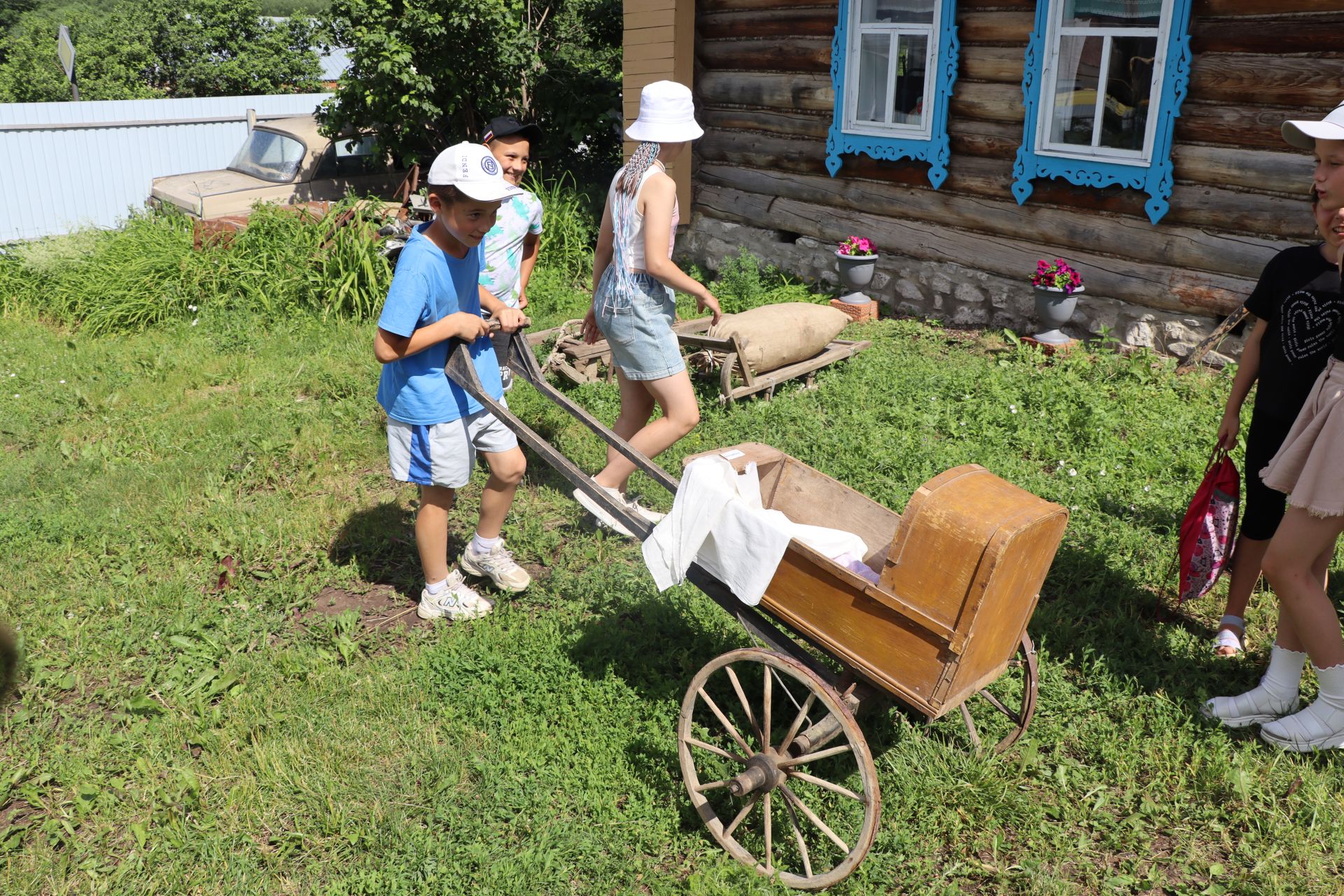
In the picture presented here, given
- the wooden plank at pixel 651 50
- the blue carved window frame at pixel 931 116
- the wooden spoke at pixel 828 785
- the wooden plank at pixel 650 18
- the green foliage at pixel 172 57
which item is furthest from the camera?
the green foliage at pixel 172 57

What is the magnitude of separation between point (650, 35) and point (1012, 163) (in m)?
3.99

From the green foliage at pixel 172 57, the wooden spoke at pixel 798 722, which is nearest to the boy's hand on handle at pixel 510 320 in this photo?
the wooden spoke at pixel 798 722

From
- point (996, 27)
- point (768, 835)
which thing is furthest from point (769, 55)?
point (768, 835)

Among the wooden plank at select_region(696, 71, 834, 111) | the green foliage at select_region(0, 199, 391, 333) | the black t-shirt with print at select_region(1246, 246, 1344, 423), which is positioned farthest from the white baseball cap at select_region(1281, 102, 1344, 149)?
the green foliage at select_region(0, 199, 391, 333)

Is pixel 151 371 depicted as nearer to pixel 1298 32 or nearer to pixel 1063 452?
pixel 1063 452

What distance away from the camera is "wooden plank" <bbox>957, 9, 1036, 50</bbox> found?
23.5 feet

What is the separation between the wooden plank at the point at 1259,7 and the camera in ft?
18.8

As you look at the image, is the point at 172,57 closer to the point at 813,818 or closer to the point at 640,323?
the point at 640,323

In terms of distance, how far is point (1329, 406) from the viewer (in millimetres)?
3004

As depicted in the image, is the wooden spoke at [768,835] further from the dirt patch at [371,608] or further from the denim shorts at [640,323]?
the denim shorts at [640,323]

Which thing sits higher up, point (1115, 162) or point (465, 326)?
point (1115, 162)

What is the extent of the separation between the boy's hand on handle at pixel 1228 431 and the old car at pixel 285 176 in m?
9.31

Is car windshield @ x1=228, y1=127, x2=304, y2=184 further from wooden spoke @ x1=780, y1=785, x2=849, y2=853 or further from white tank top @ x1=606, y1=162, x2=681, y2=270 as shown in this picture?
wooden spoke @ x1=780, y1=785, x2=849, y2=853

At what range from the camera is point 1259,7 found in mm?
5996
